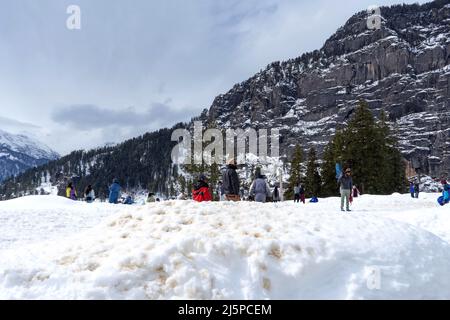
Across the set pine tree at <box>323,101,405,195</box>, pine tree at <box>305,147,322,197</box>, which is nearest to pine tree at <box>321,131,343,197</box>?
pine tree at <box>305,147,322,197</box>

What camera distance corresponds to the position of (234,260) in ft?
18.6

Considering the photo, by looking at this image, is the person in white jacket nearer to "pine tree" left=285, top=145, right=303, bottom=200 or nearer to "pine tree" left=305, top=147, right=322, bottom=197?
"pine tree" left=305, top=147, right=322, bottom=197

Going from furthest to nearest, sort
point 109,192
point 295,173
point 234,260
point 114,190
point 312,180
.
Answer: point 295,173 < point 312,180 < point 109,192 < point 114,190 < point 234,260

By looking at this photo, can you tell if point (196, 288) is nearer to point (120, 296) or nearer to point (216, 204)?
Answer: point (120, 296)

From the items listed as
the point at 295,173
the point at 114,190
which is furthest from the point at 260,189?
the point at 295,173

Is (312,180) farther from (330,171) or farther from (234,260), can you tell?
(234,260)

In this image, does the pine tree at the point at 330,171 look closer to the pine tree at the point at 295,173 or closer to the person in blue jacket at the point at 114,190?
the pine tree at the point at 295,173

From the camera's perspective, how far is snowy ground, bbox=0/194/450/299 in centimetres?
523

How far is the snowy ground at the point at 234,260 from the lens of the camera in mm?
5230

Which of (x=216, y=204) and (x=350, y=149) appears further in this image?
(x=350, y=149)

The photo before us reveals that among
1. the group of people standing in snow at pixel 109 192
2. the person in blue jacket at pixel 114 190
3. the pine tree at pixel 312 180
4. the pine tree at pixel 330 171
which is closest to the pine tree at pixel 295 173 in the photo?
the pine tree at pixel 312 180
